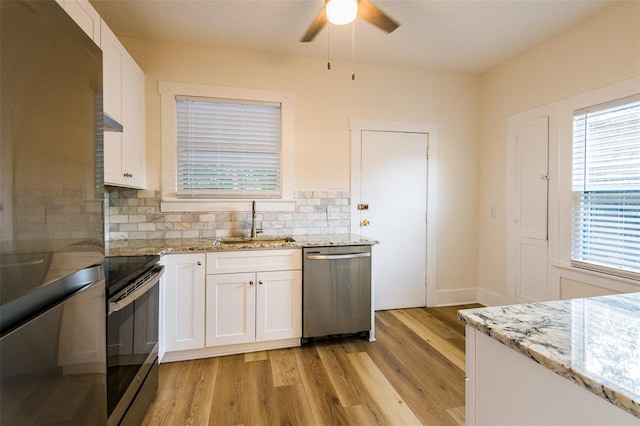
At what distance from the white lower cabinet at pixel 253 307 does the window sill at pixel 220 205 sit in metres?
0.77

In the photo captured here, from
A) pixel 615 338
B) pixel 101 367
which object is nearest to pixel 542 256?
pixel 615 338

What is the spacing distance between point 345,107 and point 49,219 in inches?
113

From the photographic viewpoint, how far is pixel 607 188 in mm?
2275

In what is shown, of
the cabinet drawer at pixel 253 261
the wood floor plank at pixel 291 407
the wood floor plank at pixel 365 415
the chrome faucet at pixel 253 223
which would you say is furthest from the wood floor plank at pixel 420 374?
the chrome faucet at pixel 253 223

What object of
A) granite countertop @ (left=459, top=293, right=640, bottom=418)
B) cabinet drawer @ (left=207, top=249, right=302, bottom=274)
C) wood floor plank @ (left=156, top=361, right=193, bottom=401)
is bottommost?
wood floor plank @ (left=156, top=361, right=193, bottom=401)

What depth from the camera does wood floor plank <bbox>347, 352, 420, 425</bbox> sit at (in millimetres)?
1668

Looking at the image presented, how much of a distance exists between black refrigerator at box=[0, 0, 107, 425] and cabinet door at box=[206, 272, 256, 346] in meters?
1.35

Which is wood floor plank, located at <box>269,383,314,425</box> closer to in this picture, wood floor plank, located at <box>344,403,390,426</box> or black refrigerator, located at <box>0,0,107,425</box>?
wood floor plank, located at <box>344,403,390,426</box>

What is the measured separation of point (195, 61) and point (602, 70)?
3477 mm

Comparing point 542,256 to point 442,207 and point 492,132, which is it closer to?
point 442,207

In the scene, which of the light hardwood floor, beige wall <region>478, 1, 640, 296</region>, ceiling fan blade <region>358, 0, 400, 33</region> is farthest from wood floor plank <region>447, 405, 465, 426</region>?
ceiling fan blade <region>358, 0, 400, 33</region>

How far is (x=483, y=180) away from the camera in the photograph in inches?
138

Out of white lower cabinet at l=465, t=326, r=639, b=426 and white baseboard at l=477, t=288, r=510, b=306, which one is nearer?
white lower cabinet at l=465, t=326, r=639, b=426

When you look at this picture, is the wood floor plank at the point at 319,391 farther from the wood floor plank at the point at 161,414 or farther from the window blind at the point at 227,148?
the window blind at the point at 227,148
